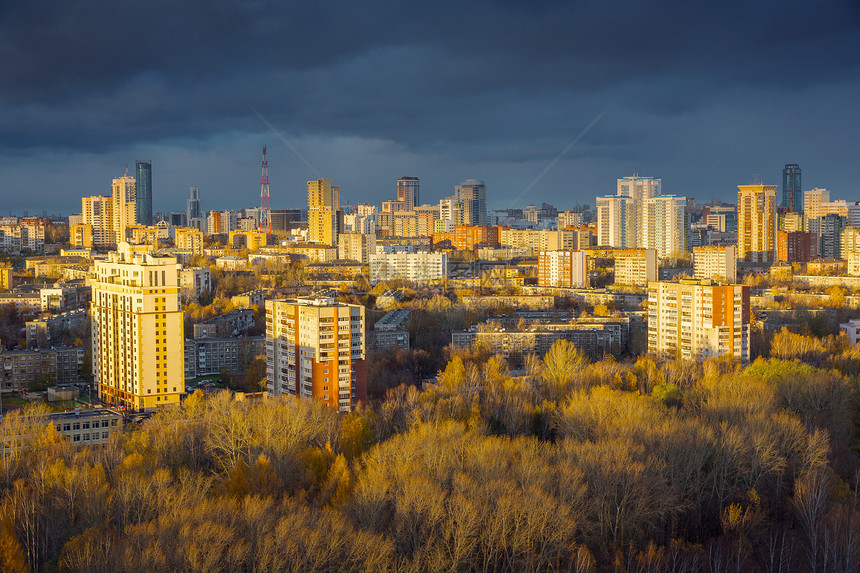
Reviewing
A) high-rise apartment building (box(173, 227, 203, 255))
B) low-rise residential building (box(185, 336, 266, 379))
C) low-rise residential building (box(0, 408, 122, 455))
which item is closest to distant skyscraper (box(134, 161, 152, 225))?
high-rise apartment building (box(173, 227, 203, 255))

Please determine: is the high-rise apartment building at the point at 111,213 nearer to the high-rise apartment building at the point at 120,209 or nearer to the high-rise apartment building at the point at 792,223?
the high-rise apartment building at the point at 120,209

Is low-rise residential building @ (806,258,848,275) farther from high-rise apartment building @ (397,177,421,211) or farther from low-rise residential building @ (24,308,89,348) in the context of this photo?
high-rise apartment building @ (397,177,421,211)

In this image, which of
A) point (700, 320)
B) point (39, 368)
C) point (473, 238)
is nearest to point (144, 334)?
point (39, 368)

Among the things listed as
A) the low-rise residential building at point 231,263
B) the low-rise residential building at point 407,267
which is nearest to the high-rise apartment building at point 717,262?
the low-rise residential building at point 407,267

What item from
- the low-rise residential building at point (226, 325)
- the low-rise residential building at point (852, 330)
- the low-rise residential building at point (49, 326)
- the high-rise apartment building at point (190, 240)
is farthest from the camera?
the high-rise apartment building at point (190, 240)

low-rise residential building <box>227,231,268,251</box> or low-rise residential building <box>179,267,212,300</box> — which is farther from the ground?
low-rise residential building <box>227,231,268,251</box>

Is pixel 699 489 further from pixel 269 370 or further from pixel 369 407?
pixel 269 370

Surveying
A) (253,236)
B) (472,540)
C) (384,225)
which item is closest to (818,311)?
(472,540)
